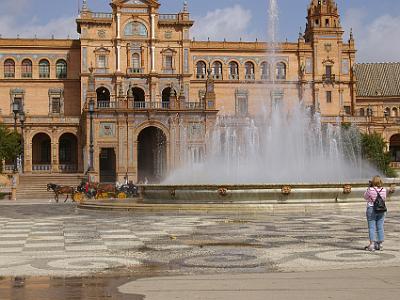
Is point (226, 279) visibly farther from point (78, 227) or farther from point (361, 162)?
point (361, 162)

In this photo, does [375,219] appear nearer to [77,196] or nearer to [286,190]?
[286,190]

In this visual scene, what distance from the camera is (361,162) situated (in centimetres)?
6838

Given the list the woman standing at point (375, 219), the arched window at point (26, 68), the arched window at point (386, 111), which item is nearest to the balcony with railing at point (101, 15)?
the arched window at point (26, 68)

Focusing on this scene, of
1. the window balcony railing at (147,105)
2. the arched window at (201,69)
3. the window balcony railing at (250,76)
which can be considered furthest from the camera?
the window balcony railing at (250,76)

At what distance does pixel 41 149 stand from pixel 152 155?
639 inches

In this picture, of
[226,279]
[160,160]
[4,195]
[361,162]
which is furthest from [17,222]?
[361,162]

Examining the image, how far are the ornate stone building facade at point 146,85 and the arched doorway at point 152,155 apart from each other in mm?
140

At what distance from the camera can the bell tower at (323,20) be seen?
81.7 metres

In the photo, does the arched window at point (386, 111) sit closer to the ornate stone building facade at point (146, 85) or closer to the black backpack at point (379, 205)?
the ornate stone building facade at point (146, 85)

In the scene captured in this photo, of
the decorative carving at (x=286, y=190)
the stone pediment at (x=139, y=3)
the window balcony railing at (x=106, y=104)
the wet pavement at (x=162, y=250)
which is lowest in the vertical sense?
the wet pavement at (x=162, y=250)

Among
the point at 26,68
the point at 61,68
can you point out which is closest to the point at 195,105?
the point at 61,68

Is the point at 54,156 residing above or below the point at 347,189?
above

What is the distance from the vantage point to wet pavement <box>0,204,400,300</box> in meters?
11.0

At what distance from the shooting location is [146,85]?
74875 mm
